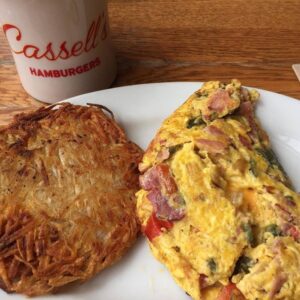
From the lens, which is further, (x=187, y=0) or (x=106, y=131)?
(x=187, y=0)

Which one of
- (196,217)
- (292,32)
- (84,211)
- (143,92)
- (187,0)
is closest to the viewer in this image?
(196,217)

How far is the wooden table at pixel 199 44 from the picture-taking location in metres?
1.42

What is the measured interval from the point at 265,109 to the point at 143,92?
296mm

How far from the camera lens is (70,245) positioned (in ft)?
3.05

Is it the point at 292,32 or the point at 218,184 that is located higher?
the point at 218,184

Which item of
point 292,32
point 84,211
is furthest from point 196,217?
point 292,32

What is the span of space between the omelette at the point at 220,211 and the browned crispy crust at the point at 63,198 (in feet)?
0.23

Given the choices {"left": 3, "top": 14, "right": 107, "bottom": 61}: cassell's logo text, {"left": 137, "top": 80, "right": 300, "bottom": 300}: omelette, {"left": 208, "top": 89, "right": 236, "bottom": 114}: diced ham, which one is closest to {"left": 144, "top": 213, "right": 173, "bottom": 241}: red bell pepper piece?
{"left": 137, "top": 80, "right": 300, "bottom": 300}: omelette

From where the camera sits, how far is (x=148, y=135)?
116cm

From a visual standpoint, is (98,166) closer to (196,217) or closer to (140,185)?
(140,185)

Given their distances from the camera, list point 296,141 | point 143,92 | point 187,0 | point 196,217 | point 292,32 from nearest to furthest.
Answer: point 196,217 < point 296,141 < point 143,92 < point 292,32 < point 187,0

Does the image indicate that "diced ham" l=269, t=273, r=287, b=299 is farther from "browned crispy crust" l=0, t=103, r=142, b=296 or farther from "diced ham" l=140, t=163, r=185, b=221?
"browned crispy crust" l=0, t=103, r=142, b=296

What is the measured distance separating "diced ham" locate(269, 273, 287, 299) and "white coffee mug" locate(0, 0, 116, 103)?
71 centimetres

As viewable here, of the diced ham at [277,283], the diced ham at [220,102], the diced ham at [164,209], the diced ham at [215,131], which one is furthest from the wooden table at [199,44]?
the diced ham at [277,283]
